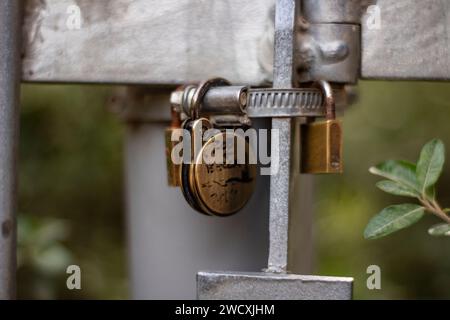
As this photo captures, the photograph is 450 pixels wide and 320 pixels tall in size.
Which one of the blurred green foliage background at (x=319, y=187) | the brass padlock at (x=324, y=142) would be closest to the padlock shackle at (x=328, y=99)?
the brass padlock at (x=324, y=142)

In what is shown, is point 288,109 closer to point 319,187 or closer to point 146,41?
point 146,41

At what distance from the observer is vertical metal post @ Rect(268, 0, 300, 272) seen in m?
0.92

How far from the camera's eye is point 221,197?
0.97 meters

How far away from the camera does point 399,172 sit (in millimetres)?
990

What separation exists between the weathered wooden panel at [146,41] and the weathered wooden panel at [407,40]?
0.39 feet

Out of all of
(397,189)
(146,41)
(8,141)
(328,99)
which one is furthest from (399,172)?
(8,141)

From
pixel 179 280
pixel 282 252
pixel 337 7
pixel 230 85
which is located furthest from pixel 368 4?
Result: pixel 179 280

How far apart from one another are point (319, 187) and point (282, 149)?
133cm

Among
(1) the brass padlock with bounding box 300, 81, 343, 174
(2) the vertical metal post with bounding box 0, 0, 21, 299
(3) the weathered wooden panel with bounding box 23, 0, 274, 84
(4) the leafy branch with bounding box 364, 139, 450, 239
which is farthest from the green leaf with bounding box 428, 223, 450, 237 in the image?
(2) the vertical metal post with bounding box 0, 0, 21, 299

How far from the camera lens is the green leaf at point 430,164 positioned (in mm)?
957

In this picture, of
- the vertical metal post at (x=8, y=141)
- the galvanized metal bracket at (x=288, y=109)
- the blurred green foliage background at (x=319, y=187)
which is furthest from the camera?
the blurred green foliage background at (x=319, y=187)

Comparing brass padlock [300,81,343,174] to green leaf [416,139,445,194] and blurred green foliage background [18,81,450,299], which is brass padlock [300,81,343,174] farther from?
blurred green foliage background [18,81,450,299]

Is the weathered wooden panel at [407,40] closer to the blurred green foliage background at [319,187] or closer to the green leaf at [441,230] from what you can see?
the green leaf at [441,230]

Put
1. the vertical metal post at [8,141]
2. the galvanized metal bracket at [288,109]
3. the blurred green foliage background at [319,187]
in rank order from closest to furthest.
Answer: the galvanized metal bracket at [288,109], the vertical metal post at [8,141], the blurred green foliage background at [319,187]
